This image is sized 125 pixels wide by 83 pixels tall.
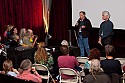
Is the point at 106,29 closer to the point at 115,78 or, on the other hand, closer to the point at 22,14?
the point at 115,78

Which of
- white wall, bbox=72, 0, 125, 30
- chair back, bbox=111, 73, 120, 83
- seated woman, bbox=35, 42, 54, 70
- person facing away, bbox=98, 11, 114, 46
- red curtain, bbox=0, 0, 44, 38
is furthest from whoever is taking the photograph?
red curtain, bbox=0, 0, 44, 38

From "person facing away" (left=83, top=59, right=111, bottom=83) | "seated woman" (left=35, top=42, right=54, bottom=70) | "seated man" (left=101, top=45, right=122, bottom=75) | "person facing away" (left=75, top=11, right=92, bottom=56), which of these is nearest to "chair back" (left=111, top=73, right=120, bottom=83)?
"person facing away" (left=83, top=59, right=111, bottom=83)

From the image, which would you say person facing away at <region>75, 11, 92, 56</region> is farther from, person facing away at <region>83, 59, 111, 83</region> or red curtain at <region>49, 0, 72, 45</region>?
person facing away at <region>83, 59, 111, 83</region>

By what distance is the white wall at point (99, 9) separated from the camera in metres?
9.83

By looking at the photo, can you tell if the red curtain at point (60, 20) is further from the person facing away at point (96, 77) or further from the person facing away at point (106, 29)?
the person facing away at point (96, 77)

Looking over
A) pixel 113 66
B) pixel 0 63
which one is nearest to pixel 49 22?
pixel 0 63

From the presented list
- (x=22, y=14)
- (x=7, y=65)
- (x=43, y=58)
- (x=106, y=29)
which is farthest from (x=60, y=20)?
(x=7, y=65)

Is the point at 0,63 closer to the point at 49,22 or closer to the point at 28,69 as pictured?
the point at 28,69

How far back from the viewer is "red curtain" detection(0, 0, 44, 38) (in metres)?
11.1

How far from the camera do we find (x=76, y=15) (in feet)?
36.4

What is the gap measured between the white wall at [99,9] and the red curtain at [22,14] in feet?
5.25

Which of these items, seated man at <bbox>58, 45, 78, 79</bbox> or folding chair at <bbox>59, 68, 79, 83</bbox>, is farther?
seated man at <bbox>58, 45, 78, 79</bbox>

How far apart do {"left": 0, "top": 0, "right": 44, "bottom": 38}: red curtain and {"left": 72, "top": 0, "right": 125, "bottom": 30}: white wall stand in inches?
63.0

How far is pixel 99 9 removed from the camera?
10352mm
